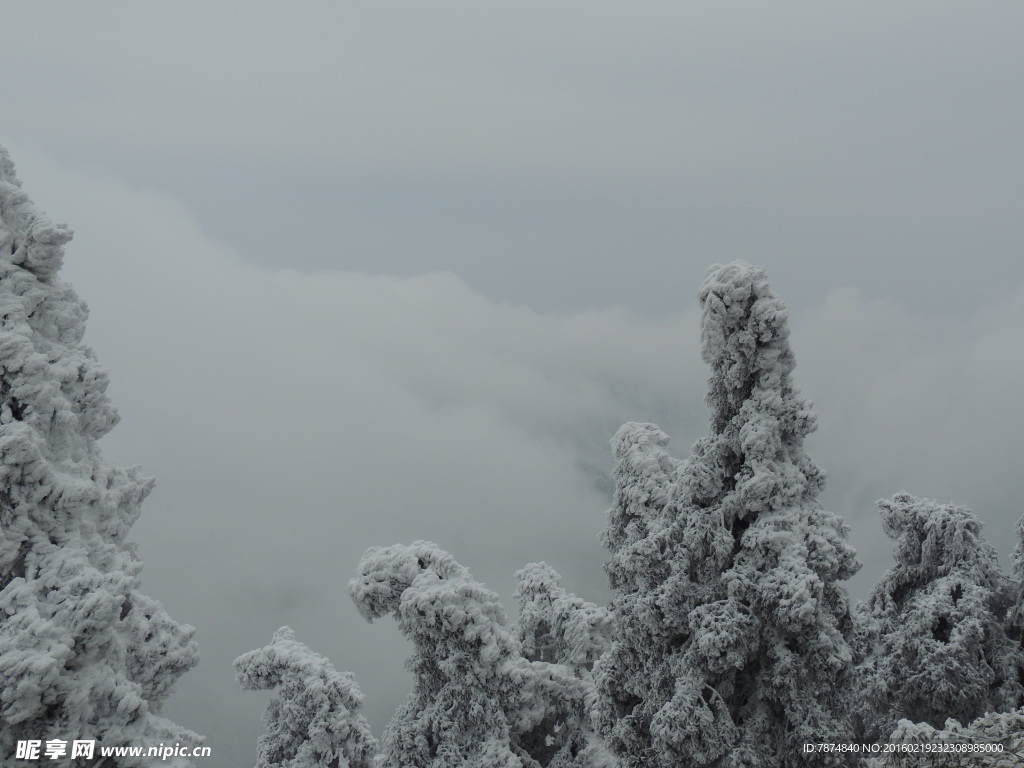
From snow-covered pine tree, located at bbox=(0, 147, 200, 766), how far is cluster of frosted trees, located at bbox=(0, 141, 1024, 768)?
0.03 m

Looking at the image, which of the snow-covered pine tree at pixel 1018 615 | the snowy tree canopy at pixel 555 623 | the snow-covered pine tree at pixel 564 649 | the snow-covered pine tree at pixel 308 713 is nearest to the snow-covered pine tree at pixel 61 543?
the snow-covered pine tree at pixel 308 713

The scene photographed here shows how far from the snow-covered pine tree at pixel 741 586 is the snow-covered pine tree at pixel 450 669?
2.54 m

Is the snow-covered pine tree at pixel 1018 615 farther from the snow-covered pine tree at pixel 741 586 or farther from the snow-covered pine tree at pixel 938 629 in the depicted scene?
the snow-covered pine tree at pixel 741 586

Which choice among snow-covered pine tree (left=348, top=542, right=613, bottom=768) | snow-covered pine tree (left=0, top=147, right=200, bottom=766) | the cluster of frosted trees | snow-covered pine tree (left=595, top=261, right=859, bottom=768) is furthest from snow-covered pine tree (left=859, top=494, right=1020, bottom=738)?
snow-covered pine tree (left=0, top=147, right=200, bottom=766)

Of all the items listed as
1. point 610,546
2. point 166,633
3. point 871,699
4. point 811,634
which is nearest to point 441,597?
point 610,546

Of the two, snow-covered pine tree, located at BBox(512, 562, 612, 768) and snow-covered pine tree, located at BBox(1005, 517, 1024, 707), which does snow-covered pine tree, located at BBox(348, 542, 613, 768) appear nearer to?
snow-covered pine tree, located at BBox(512, 562, 612, 768)

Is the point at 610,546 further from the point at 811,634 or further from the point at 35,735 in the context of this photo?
the point at 35,735

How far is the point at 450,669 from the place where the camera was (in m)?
15.4

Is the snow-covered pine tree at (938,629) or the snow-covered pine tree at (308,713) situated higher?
the snow-covered pine tree at (938,629)

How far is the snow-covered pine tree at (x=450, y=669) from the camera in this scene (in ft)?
Answer: 49.9

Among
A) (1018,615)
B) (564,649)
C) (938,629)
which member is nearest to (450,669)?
(564,649)

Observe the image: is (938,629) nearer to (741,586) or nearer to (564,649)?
(564,649)

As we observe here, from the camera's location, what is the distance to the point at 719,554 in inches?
502

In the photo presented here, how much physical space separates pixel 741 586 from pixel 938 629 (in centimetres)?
932
